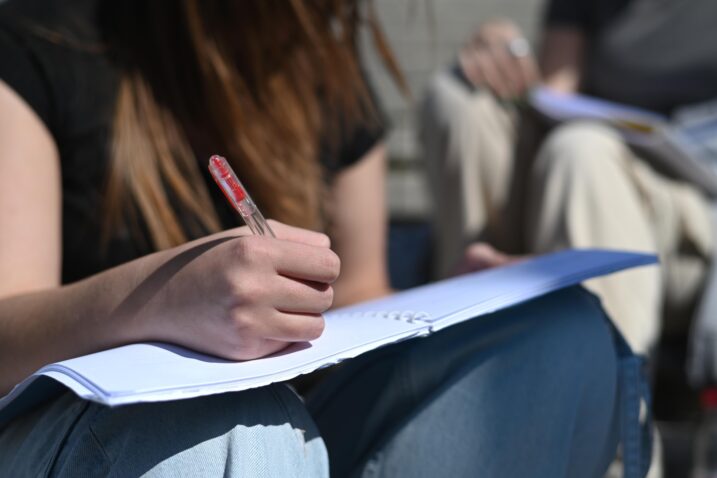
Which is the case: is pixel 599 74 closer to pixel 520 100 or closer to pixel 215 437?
pixel 520 100

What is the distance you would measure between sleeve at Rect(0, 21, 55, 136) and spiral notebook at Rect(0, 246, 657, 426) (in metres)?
0.36

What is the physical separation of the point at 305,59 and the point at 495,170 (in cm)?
75

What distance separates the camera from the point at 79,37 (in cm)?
119

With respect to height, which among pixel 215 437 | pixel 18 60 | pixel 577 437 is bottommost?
pixel 577 437

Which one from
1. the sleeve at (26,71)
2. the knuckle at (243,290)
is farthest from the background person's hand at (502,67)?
the knuckle at (243,290)

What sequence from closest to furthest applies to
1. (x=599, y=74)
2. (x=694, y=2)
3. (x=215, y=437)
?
(x=215, y=437) → (x=694, y=2) → (x=599, y=74)

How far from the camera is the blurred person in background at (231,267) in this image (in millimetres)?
828

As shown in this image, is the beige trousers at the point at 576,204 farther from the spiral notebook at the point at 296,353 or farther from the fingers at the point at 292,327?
the fingers at the point at 292,327

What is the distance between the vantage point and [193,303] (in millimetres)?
821

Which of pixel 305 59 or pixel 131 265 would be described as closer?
pixel 131 265

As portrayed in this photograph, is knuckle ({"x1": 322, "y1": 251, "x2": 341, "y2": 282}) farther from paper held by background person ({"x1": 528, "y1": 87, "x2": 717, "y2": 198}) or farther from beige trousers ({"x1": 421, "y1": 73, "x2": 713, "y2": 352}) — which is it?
paper held by background person ({"x1": 528, "y1": 87, "x2": 717, "y2": 198})

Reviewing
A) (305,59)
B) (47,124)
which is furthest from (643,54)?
(47,124)

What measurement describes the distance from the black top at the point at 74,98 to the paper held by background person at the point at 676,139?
3.19 ft

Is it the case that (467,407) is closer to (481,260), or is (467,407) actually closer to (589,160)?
(481,260)
